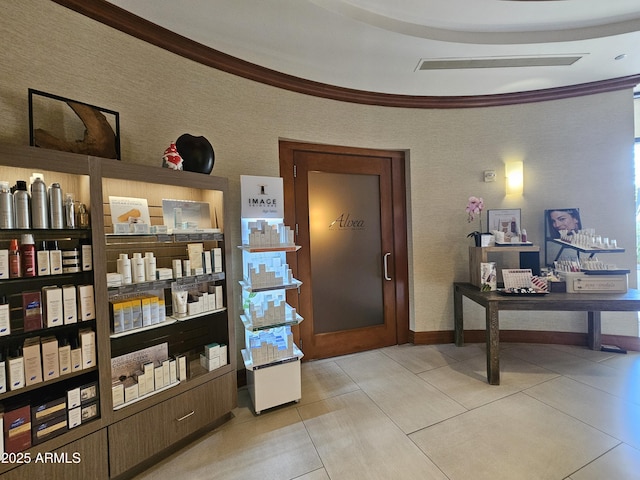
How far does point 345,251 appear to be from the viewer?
338 cm

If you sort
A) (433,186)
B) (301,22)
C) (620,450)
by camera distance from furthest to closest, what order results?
(433,186)
(301,22)
(620,450)

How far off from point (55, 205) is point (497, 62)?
3.82 meters

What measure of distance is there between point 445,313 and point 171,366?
315cm

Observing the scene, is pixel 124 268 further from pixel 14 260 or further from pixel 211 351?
pixel 211 351

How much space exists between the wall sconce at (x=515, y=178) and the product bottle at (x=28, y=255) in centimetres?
443

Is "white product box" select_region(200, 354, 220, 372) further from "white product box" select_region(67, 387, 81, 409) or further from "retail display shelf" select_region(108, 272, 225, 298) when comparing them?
"white product box" select_region(67, 387, 81, 409)

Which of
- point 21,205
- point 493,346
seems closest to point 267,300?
point 21,205

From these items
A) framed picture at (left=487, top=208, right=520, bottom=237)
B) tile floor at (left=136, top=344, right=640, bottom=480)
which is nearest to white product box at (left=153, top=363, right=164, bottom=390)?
tile floor at (left=136, top=344, right=640, bottom=480)

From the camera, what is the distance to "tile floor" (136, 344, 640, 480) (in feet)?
5.64

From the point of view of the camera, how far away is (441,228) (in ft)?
11.7

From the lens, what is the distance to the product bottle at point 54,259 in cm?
152

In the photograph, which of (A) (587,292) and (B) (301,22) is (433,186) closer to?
(A) (587,292)

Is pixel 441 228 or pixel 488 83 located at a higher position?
pixel 488 83

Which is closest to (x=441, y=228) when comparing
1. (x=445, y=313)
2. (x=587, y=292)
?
(x=445, y=313)
